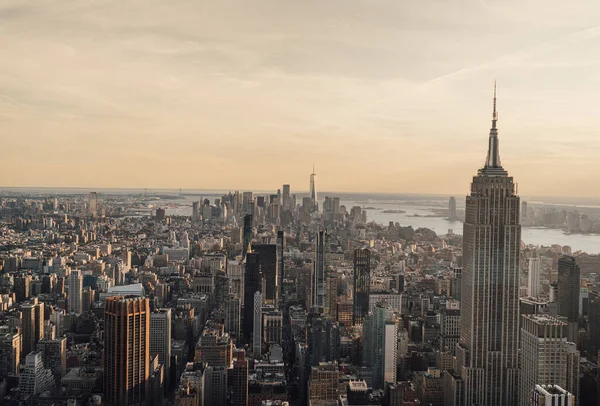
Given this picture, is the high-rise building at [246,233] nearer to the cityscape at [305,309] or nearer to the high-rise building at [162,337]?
the cityscape at [305,309]

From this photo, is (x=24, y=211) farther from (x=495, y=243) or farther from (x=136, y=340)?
(x=495, y=243)

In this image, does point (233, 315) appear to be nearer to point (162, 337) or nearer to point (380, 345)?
point (162, 337)

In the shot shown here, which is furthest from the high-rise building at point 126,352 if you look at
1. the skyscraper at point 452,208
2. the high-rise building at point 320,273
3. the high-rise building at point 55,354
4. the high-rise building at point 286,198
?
the skyscraper at point 452,208

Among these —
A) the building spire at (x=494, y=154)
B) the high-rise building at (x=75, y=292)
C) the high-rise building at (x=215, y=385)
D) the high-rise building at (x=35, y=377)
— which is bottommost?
the high-rise building at (x=215, y=385)

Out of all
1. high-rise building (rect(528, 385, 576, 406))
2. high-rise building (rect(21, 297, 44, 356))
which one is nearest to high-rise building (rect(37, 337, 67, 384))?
high-rise building (rect(21, 297, 44, 356))

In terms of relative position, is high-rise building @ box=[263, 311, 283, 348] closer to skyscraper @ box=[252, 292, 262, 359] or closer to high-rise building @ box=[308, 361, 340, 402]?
skyscraper @ box=[252, 292, 262, 359]
